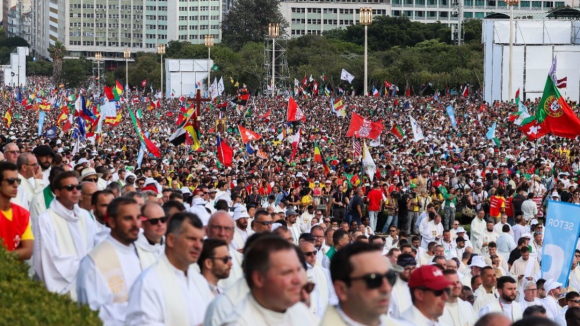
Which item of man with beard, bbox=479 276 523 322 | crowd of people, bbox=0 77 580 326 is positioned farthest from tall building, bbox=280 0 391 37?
man with beard, bbox=479 276 523 322

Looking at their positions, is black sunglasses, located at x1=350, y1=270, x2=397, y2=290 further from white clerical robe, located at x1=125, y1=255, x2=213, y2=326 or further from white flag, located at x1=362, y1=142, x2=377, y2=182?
white flag, located at x1=362, y1=142, x2=377, y2=182

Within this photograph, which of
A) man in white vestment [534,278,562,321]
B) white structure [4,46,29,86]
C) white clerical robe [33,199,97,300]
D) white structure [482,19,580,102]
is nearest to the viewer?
white clerical robe [33,199,97,300]

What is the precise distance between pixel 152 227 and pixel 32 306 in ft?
3.85

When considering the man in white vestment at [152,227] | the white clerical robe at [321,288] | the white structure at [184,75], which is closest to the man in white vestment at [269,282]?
the man in white vestment at [152,227]

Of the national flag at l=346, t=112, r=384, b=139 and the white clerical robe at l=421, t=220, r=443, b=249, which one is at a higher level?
the national flag at l=346, t=112, r=384, b=139

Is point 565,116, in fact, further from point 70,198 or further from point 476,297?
point 70,198

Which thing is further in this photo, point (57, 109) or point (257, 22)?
point (257, 22)

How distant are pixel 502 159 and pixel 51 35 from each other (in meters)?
162

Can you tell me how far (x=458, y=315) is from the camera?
1038 centimetres

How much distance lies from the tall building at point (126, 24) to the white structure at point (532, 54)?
377 ft

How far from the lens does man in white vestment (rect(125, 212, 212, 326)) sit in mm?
6551

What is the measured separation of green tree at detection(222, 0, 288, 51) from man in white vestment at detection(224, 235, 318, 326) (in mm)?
119900

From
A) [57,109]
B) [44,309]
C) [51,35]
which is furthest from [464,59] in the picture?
[51,35]

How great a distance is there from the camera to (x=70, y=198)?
27.7 feet
